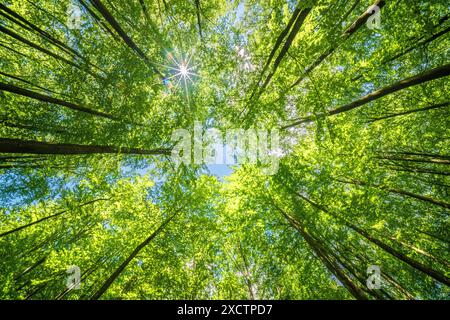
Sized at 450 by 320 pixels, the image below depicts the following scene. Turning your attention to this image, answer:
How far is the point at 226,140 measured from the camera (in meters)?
6.98

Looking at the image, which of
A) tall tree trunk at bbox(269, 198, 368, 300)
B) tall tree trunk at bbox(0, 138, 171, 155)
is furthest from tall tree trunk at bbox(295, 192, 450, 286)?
tall tree trunk at bbox(0, 138, 171, 155)

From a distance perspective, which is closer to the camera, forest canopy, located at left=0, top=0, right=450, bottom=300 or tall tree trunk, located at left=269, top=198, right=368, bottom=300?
tall tree trunk, located at left=269, top=198, right=368, bottom=300

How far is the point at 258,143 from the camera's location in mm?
6613

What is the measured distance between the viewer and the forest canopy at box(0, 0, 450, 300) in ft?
15.0

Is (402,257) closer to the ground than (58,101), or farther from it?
closer to the ground

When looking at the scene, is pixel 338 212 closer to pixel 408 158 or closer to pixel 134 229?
pixel 408 158

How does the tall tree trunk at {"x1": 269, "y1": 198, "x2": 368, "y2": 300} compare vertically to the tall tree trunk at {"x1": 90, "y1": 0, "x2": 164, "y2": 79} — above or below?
below

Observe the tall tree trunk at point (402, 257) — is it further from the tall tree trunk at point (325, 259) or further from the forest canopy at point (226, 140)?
the tall tree trunk at point (325, 259)

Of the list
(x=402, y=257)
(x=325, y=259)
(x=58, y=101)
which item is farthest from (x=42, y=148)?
(x=402, y=257)

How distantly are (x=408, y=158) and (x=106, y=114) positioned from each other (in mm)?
9809

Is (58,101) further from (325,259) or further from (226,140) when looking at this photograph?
(325,259)

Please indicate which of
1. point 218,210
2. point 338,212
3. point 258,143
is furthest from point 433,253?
point 218,210

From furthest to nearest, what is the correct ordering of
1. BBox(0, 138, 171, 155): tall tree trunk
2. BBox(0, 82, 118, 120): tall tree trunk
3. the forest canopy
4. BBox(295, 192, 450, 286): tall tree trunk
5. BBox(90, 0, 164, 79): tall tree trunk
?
the forest canopy
BBox(90, 0, 164, 79): tall tree trunk
BBox(0, 82, 118, 120): tall tree trunk
BBox(295, 192, 450, 286): tall tree trunk
BBox(0, 138, 171, 155): tall tree trunk

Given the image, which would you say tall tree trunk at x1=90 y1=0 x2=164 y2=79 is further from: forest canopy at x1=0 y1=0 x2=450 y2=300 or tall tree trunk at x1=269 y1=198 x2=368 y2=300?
tall tree trunk at x1=269 y1=198 x2=368 y2=300
